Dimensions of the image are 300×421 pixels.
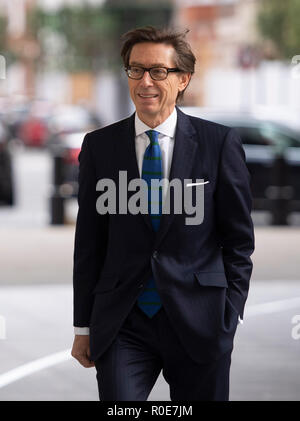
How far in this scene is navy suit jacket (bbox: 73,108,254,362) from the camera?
4.16 metres

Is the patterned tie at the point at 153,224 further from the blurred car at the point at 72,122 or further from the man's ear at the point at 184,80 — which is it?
the blurred car at the point at 72,122

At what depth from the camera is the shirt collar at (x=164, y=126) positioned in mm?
4262

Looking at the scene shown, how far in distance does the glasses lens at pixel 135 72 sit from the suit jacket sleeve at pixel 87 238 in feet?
0.88

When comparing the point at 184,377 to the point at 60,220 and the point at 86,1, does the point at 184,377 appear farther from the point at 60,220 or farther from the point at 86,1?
the point at 86,1

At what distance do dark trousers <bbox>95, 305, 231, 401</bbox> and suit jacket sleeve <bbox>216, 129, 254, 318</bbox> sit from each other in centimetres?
24

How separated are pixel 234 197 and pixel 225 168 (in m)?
0.10

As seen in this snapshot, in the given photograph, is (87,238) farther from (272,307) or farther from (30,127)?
(30,127)

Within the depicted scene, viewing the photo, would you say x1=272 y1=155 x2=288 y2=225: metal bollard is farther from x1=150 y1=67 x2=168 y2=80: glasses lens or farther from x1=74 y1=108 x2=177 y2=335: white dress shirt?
x1=150 y1=67 x2=168 y2=80: glasses lens

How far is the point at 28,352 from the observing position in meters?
8.64

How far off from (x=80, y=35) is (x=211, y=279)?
208 feet

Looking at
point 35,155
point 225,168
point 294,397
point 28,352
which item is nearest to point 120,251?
point 225,168

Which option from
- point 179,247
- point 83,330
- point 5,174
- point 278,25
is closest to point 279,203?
point 5,174

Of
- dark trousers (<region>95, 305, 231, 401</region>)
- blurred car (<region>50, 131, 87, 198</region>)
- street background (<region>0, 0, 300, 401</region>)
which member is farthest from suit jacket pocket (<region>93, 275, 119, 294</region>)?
blurred car (<region>50, 131, 87, 198</region>)

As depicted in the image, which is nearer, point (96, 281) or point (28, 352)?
point (96, 281)
